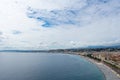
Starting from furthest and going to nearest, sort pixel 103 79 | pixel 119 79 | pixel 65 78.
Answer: pixel 65 78 < pixel 103 79 < pixel 119 79

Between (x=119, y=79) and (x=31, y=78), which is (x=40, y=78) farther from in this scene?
(x=119, y=79)

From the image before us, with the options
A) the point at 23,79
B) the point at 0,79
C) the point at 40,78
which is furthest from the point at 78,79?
the point at 0,79

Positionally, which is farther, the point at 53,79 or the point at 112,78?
the point at 53,79

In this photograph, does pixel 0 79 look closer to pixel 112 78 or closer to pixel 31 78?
pixel 31 78

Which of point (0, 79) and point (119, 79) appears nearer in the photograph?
point (119, 79)

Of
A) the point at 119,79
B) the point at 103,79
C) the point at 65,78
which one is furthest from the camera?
the point at 65,78

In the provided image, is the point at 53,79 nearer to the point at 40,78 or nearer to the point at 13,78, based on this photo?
the point at 40,78

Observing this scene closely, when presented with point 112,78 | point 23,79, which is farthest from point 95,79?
point 23,79

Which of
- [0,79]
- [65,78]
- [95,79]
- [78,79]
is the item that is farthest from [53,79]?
[0,79]
